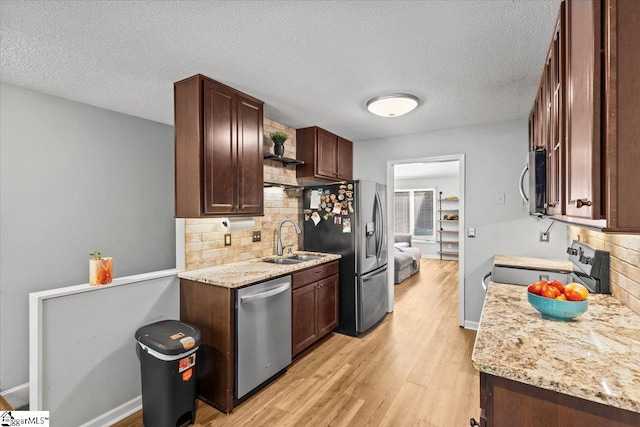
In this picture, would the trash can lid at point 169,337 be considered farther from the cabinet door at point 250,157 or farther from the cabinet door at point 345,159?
the cabinet door at point 345,159

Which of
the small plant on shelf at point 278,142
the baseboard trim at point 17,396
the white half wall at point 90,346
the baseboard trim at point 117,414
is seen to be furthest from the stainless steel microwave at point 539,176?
the baseboard trim at point 17,396

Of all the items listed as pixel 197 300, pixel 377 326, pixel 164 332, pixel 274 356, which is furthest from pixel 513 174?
pixel 164 332

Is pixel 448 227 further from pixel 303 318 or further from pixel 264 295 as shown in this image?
pixel 264 295

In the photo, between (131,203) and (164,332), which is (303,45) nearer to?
(164,332)

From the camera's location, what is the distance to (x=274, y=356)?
8.24ft

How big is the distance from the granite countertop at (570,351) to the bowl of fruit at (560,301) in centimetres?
5

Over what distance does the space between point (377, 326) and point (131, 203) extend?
3.12 metres

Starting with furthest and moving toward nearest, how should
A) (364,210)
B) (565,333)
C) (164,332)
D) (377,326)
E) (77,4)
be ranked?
(377,326) → (364,210) → (164,332) → (77,4) → (565,333)

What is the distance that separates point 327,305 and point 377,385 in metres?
0.99

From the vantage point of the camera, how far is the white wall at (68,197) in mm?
2379

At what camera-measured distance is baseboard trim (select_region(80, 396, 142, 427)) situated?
2.03 metres

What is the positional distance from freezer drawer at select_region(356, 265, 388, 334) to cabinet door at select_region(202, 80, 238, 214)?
1767 mm

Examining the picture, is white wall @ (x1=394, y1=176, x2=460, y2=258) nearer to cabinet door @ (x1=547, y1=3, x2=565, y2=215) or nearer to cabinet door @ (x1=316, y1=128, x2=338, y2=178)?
cabinet door @ (x1=316, y1=128, x2=338, y2=178)

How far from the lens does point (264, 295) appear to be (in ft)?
7.82
